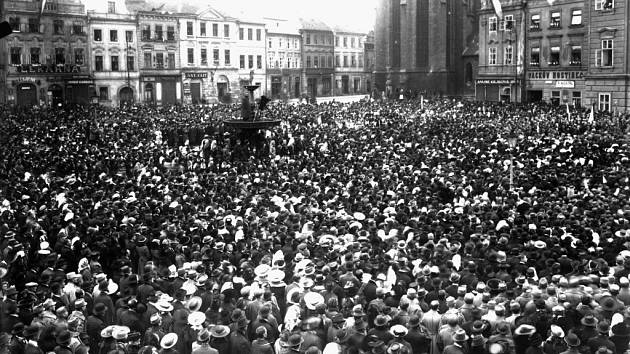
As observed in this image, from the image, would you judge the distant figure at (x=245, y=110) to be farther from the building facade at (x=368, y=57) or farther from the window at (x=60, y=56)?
the building facade at (x=368, y=57)

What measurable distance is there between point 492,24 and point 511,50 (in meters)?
3.26

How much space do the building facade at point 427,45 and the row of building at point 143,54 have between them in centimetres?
1534

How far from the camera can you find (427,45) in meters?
75.6

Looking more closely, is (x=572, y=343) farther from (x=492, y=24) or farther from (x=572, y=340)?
(x=492, y=24)

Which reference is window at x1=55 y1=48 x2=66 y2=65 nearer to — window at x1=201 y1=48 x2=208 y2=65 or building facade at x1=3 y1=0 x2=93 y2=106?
building facade at x1=3 y1=0 x2=93 y2=106

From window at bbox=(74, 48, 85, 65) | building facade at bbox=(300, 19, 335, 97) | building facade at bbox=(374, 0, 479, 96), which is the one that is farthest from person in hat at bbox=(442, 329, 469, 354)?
building facade at bbox=(300, 19, 335, 97)

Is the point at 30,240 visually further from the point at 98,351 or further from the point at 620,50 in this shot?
the point at 620,50

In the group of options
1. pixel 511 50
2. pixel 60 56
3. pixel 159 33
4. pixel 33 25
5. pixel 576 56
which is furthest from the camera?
pixel 159 33

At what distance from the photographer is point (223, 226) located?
1634 cm

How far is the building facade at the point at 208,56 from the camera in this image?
7331cm

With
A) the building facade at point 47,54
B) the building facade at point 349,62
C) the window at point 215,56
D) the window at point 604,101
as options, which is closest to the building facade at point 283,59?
the building facade at point 349,62

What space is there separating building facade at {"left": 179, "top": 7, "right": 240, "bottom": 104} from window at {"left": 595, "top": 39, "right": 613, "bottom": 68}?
40439 millimetres

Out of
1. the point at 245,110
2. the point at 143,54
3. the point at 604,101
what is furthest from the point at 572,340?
the point at 143,54

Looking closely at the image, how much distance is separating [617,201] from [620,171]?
4766mm
